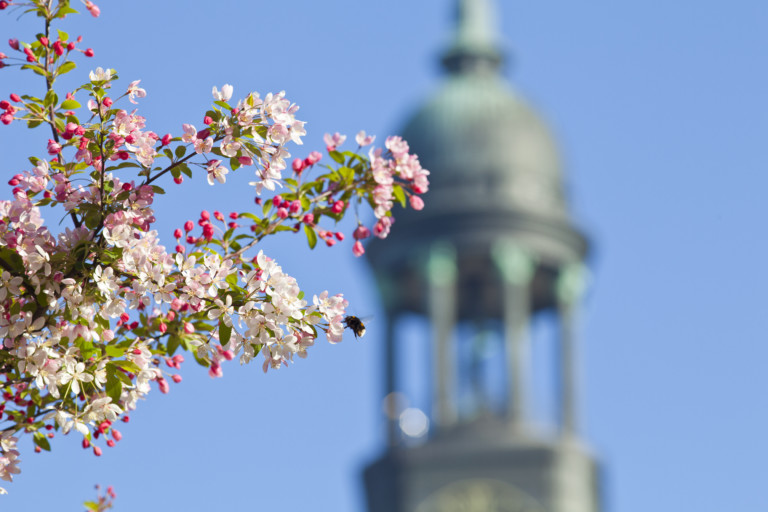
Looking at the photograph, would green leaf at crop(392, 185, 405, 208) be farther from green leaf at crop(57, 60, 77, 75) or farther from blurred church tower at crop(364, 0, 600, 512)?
blurred church tower at crop(364, 0, 600, 512)

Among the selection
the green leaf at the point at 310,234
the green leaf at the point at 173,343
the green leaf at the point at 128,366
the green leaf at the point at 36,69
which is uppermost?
the green leaf at the point at 36,69

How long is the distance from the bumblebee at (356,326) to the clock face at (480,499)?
46.4 meters

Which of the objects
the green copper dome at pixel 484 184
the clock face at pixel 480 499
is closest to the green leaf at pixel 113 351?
the clock face at pixel 480 499

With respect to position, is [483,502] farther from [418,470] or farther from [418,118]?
[418,118]

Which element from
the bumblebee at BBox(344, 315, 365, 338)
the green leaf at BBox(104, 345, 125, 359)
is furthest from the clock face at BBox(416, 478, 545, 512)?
the green leaf at BBox(104, 345, 125, 359)

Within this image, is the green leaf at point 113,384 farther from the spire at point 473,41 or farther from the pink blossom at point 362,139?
the spire at point 473,41

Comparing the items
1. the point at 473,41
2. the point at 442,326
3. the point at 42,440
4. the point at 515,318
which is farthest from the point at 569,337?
the point at 42,440

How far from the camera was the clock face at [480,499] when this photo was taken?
53.5 metres

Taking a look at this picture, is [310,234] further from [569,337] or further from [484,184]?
[484,184]

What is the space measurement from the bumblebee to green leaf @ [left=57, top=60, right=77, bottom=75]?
1.45 m

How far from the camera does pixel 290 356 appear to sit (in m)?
6.66

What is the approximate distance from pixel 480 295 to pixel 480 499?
21.8ft

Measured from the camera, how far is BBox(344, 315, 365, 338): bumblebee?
743 centimetres

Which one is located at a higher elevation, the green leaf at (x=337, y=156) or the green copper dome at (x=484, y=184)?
the green copper dome at (x=484, y=184)
